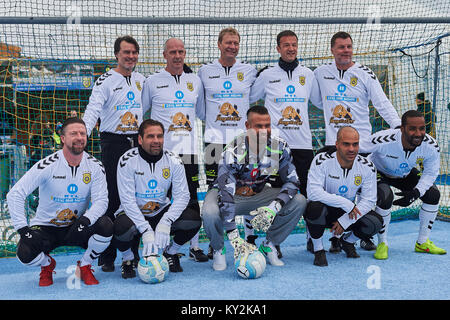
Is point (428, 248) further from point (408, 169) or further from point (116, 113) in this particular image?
point (116, 113)

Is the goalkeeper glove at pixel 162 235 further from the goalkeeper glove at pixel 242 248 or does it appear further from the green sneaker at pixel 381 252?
the green sneaker at pixel 381 252

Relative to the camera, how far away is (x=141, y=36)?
5977 mm

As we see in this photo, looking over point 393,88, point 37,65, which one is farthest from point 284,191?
point 393,88

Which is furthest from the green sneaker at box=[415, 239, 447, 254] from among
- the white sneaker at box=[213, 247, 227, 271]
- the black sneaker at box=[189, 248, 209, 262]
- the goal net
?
the black sneaker at box=[189, 248, 209, 262]

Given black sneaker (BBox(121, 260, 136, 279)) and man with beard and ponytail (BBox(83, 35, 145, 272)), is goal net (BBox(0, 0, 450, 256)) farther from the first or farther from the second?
black sneaker (BBox(121, 260, 136, 279))

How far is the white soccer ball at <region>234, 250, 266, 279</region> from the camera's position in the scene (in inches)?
145

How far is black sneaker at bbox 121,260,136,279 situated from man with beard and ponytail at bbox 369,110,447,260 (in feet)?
7.44

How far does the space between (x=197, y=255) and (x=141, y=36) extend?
3.05 m

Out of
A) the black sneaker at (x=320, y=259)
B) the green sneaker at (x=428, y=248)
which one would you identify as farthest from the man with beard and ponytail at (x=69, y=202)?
the green sneaker at (x=428, y=248)

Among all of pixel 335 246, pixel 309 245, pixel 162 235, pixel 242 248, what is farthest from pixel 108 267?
pixel 335 246

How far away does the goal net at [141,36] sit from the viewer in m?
5.13

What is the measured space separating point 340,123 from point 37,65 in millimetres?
4168

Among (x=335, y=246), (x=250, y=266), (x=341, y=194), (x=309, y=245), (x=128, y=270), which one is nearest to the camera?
(x=250, y=266)

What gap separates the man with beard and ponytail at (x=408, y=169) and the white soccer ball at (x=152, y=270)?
6.76ft
